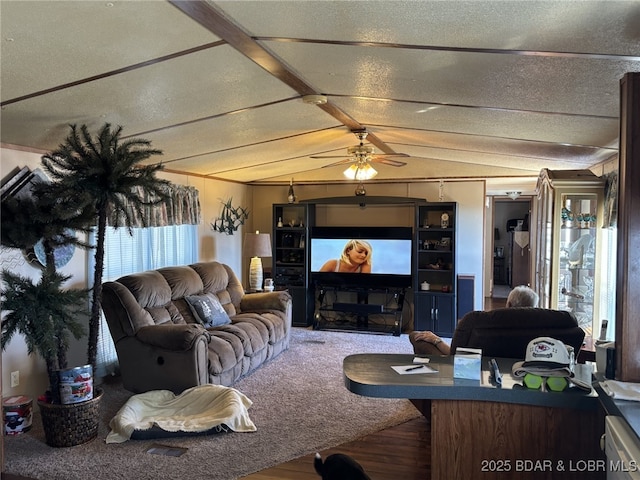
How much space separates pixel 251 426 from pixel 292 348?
246cm

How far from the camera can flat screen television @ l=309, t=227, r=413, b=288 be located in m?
7.09

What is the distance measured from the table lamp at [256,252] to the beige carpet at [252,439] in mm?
1870

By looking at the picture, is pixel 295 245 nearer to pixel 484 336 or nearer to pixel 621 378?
pixel 484 336

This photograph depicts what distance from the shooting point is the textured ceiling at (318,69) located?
2.03m

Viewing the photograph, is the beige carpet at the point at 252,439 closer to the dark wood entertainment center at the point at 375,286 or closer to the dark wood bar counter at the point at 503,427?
the dark wood bar counter at the point at 503,427

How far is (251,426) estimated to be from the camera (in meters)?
3.61

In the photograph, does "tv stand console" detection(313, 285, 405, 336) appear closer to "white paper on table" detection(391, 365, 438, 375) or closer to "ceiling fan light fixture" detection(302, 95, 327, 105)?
"ceiling fan light fixture" detection(302, 95, 327, 105)

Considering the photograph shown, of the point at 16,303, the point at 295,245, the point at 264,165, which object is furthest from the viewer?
the point at 295,245

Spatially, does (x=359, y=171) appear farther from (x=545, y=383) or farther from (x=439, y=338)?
(x=545, y=383)

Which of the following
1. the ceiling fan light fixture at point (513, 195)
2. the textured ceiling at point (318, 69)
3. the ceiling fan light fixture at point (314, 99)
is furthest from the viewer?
the ceiling fan light fixture at point (513, 195)

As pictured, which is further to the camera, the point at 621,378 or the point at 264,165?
the point at 264,165

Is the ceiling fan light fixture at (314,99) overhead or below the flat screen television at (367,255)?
overhead

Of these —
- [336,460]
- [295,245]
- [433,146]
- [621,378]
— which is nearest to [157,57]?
[336,460]

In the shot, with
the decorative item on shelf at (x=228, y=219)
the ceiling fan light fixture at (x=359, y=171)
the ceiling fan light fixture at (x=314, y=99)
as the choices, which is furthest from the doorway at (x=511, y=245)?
the ceiling fan light fixture at (x=314, y=99)
